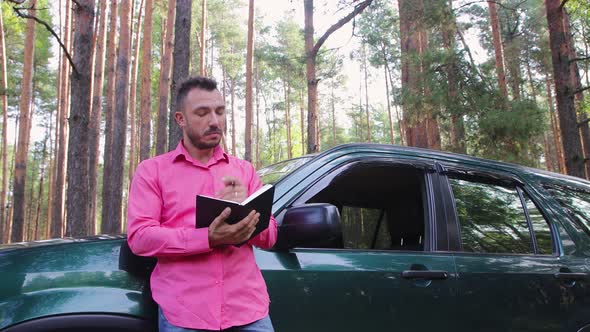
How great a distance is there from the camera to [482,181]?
3109mm

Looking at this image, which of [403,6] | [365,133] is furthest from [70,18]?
[365,133]

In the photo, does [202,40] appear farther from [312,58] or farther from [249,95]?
[312,58]

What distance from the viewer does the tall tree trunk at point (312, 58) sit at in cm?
1303

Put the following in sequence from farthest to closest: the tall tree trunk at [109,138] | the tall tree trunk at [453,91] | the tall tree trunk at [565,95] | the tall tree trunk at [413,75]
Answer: the tall tree trunk at [109,138]
the tall tree trunk at [413,75]
the tall tree trunk at [453,91]
the tall tree trunk at [565,95]

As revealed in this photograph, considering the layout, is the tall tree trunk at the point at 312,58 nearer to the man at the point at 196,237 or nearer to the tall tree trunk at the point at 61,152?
the tall tree trunk at the point at 61,152

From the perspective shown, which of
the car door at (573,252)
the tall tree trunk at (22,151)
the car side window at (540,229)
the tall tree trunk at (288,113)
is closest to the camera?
the car door at (573,252)

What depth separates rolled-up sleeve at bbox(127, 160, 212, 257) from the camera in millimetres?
1738

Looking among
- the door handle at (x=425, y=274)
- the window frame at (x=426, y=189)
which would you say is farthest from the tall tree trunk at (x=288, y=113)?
the door handle at (x=425, y=274)

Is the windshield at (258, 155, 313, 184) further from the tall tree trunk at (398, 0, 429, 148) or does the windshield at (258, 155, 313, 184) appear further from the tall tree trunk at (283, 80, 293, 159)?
the tall tree trunk at (283, 80, 293, 159)

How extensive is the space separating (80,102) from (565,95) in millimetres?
8610

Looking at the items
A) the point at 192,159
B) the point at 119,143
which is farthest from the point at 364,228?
the point at 119,143

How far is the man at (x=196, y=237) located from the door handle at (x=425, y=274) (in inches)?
33.2

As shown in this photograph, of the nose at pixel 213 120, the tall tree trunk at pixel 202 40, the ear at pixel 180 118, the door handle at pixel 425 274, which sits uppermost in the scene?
the tall tree trunk at pixel 202 40

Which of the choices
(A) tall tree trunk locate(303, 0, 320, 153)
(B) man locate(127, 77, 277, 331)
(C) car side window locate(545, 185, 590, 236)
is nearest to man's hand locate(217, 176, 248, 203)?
(B) man locate(127, 77, 277, 331)
